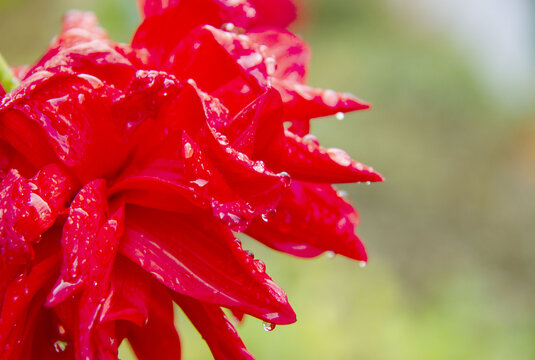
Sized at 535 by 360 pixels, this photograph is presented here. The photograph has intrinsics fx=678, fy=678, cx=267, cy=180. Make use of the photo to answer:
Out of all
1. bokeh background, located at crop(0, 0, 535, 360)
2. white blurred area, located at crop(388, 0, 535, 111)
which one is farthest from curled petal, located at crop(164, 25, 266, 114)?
white blurred area, located at crop(388, 0, 535, 111)

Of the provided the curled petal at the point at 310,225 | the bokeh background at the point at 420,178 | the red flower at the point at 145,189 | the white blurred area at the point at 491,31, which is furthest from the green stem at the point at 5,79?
the white blurred area at the point at 491,31

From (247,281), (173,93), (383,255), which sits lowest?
(383,255)

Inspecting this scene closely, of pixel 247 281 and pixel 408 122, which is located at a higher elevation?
pixel 247 281

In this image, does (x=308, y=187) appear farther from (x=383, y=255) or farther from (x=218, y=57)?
(x=383, y=255)

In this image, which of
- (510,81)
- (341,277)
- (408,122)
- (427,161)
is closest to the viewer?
(341,277)

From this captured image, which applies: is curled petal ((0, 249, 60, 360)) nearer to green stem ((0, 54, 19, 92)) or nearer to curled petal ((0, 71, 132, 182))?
curled petal ((0, 71, 132, 182))

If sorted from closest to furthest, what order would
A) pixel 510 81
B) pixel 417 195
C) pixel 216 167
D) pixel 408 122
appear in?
pixel 216 167
pixel 417 195
pixel 408 122
pixel 510 81

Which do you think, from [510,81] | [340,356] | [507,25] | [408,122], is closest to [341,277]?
[340,356]

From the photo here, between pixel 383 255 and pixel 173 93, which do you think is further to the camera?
pixel 383 255

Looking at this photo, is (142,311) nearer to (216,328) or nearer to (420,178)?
(216,328)
